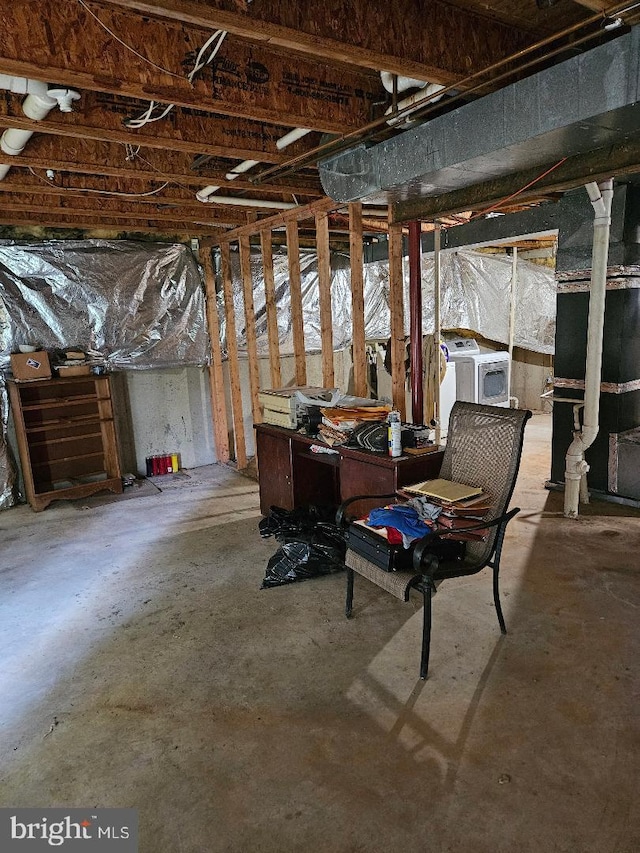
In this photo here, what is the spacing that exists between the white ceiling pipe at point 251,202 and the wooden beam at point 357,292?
73 centimetres

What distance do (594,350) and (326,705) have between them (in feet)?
9.61

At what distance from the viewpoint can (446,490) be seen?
8.21 feet

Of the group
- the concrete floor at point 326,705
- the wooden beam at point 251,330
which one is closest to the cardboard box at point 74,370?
the wooden beam at point 251,330

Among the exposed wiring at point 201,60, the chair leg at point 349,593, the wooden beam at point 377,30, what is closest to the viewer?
the wooden beam at point 377,30

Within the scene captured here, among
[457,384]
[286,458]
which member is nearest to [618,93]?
[286,458]

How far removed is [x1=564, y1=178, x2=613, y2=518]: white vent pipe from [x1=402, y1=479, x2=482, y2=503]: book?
64.9 inches

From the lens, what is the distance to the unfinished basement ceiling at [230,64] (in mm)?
1878

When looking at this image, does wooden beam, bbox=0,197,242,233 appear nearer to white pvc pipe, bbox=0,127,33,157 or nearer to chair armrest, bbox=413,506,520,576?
white pvc pipe, bbox=0,127,33,157

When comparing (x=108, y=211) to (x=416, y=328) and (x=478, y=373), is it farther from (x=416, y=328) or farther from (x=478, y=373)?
(x=478, y=373)

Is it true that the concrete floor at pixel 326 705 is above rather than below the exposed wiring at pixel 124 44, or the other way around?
below

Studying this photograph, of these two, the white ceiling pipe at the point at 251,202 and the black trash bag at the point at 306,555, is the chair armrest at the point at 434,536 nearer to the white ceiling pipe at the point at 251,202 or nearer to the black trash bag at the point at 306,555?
the black trash bag at the point at 306,555

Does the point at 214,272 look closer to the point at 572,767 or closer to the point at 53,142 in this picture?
the point at 53,142

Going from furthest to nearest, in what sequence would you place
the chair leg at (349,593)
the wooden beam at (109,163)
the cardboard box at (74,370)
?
the cardboard box at (74,370), the wooden beam at (109,163), the chair leg at (349,593)

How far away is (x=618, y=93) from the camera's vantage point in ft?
6.10
